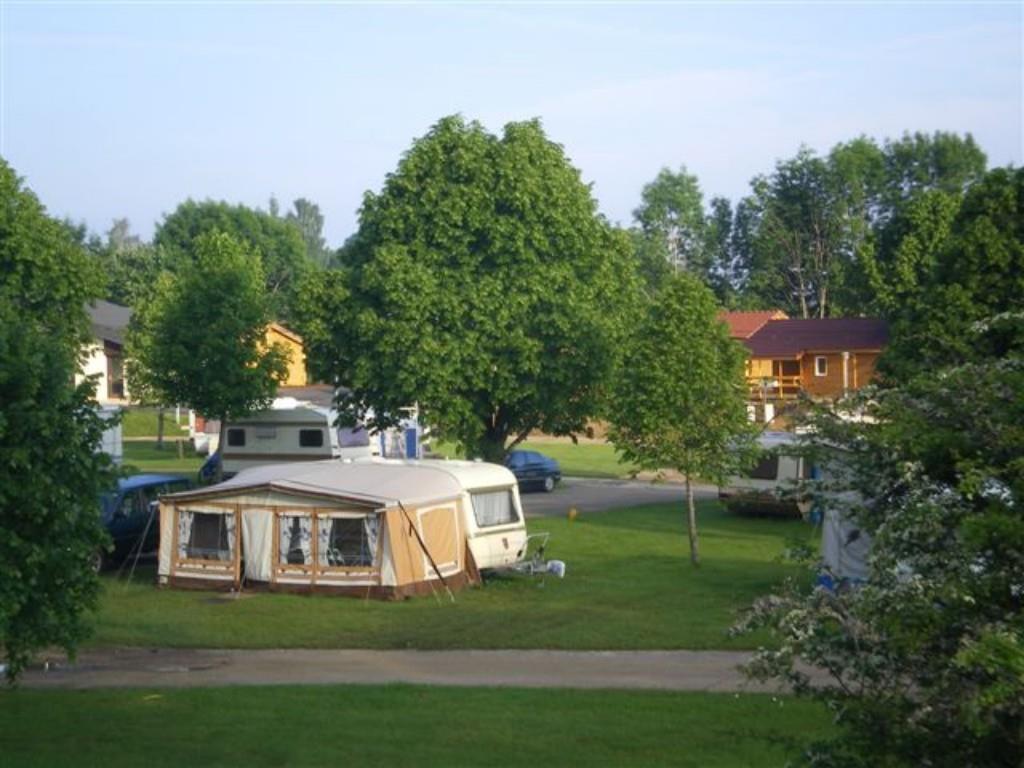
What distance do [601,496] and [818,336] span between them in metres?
24.4

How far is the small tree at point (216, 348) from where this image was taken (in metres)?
40.5

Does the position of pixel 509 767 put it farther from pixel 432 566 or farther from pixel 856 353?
pixel 856 353

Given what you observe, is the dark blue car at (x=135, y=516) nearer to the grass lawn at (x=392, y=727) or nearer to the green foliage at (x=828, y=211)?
the grass lawn at (x=392, y=727)

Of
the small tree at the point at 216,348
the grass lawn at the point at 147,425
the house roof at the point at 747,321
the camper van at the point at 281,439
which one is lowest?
the camper van at the point at 281,439

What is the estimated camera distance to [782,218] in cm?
8444

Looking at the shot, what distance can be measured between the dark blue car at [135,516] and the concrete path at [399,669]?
725 centimetres

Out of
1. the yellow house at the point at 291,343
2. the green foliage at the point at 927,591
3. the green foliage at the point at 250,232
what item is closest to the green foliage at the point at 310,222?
the green foliage at the point at 250,232

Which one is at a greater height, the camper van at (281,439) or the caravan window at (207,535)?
the camper van at (281,439)

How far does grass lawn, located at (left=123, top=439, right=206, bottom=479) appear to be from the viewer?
50.4 meters

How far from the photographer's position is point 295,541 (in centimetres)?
2495

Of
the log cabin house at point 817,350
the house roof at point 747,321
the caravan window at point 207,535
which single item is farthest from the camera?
the house roof at point 747,321

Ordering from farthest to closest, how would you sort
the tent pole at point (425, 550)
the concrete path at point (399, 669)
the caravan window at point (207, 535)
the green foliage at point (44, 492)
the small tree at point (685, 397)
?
the small tree at point (685, 397) < the caravan window at point (207, 535) < the tent pole at point (425, 550) < the concrete path at point (399, 669) < the green foliage at point (44, 492)

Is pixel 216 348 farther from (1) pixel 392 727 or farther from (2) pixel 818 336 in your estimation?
(2) pixel 818 336

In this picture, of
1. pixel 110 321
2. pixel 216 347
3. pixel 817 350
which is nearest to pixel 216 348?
pixel 216 347
